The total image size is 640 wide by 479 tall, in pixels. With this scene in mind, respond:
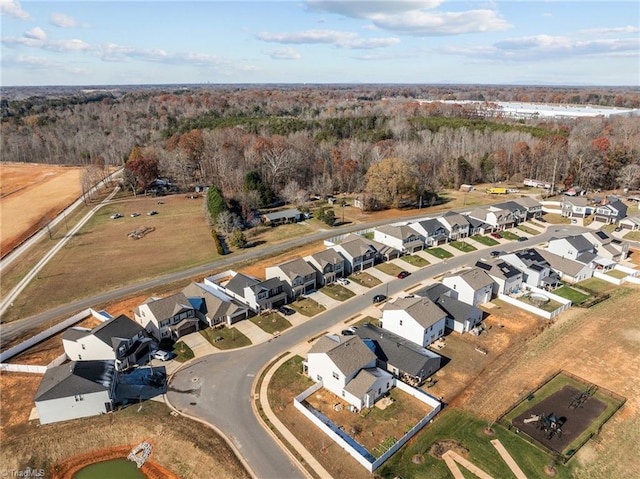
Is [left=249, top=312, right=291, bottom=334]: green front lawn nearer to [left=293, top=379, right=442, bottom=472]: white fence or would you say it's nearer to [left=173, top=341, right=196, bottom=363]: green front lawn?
[left=173, top=341, right=196, bottom=363]: green front lawn

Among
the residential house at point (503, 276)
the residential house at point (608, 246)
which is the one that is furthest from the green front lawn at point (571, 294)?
the residential house at point (608, 246)

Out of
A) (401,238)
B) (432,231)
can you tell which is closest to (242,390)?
(401,238)

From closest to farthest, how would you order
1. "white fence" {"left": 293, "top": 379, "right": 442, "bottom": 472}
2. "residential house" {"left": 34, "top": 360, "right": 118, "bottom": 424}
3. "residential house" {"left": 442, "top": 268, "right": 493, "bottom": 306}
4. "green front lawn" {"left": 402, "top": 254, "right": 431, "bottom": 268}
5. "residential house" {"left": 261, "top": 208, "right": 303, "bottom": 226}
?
"white fence" {"left": 293, "top": 379, "right": 442, "bottom": 472} → "residential house" {"left": 34, "top": 360, "right": 118, "bottom": 424} → "residential house" {"left": 442, "top": 268, "right": 493, "bottom": 306} → "green front lawn" {"left": 402, "top": 254, "right": 431, "bottom": 268} → "residential house" {"left": 261, "top": 208, "right": 303, "bottom": 226}

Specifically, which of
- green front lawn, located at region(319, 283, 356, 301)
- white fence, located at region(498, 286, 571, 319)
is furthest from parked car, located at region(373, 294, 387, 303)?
white fence, located at region(498, 286, 571, 319)

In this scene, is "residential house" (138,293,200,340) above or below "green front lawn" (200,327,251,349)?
above

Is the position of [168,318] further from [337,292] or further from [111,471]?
[337,292]

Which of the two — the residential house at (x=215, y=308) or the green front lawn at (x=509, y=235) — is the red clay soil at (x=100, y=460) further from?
the green front lawn at (x=509, y=235)

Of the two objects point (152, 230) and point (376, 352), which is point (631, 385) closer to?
point (376, 352)
